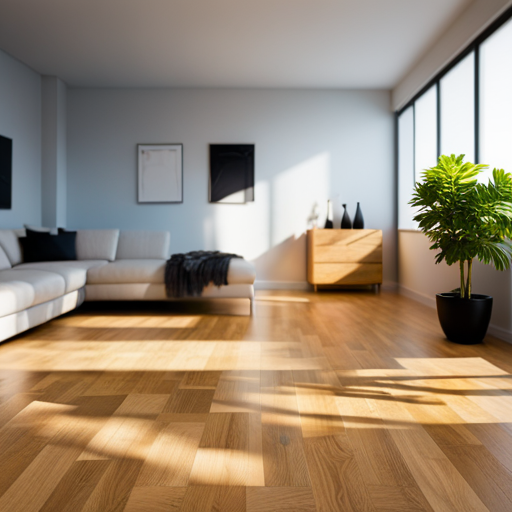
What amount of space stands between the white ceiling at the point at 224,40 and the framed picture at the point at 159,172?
2.77 feet

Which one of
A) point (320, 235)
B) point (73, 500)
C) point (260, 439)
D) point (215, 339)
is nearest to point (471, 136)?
point (320, 235)

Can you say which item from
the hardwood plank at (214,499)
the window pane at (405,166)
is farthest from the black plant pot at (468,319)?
the window pane at (405,166)

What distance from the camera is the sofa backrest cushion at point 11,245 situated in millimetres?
4512

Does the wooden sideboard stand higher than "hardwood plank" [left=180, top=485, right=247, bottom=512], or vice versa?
the wooden sideboard

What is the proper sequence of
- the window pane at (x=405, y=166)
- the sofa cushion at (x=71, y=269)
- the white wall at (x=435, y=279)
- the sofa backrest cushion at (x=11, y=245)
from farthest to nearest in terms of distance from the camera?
the window pane at (x=405, y=166)
the sofa backrest cushion at (x=11, y=245)
the sofa cushion at (x=71, y=269)
the white wall at (x=435, y=279)

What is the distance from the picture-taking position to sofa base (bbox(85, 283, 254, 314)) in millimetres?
4453

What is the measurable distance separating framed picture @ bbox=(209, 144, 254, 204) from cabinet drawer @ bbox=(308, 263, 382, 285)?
1.44 meters

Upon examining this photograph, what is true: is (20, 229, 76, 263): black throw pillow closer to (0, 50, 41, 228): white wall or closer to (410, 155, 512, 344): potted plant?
(0, 50, 41, 228): white wall

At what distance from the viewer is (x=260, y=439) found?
1665 mm

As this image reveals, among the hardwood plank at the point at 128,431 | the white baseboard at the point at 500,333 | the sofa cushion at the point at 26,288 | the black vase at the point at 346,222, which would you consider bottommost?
the hardwood plank at the point at 128,431

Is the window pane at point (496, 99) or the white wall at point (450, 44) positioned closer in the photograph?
the window pane at point (496, 99)

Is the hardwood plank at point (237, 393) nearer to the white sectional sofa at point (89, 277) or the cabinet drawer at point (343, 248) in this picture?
the white sectional sofa at point (89, 277)

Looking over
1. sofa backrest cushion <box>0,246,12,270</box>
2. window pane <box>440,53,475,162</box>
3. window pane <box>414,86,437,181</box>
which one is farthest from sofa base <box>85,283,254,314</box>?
window pane <box>440,53,475,162</box>

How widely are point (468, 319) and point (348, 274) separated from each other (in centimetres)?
284
